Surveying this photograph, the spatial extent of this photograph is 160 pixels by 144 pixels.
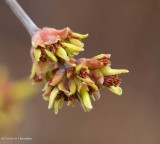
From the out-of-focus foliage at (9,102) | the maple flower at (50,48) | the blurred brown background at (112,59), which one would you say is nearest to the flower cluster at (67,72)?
the maple flower at (50,48)

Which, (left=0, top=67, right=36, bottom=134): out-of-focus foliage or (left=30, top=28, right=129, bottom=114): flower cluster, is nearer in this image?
(left=30, top=28, right=129, bottom=114): flower cluster

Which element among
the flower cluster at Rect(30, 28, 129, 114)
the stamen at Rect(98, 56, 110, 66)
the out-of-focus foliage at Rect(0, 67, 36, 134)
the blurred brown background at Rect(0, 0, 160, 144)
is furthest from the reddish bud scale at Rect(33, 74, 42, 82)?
the blurred brown background at Rect(0, 0, 160, 144)

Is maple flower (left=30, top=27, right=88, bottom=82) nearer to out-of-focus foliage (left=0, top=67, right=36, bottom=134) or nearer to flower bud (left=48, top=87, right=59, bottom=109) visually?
flower bud (left=48, top=87, right=59, bottom=109)

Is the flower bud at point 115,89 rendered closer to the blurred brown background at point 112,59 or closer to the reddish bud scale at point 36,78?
the reddish bud scale at point 36,78

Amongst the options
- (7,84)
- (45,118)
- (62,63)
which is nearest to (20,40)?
(45,118)

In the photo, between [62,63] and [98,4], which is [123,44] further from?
[62,63]

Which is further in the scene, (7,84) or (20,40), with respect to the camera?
(20,40)
